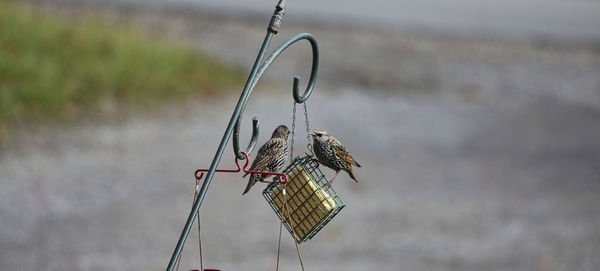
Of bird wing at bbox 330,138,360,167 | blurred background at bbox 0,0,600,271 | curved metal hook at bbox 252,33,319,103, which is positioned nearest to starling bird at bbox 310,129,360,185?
bird wing at bbox 330,138,360,167

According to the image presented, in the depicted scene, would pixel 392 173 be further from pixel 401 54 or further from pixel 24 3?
pixel 24 3

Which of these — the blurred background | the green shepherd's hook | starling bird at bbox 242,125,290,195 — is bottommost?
the green shepherd's hook

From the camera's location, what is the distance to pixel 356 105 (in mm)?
12789

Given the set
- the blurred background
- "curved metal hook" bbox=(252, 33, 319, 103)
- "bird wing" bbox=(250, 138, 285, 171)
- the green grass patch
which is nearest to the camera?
"curved metal hook" bbox=(252, 33, 319, 103)

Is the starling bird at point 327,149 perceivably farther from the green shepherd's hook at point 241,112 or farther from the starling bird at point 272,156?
the green shepherd's hook at point 241,112

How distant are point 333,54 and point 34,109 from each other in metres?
6.09

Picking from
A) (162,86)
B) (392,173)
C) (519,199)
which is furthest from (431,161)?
(162,86)

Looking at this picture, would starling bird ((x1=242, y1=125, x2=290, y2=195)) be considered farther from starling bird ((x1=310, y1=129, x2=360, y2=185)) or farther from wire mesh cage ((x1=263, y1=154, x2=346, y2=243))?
starling bird ((x1=310, y1=129, x2=360, y2=185))

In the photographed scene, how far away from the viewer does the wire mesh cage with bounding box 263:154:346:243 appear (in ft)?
12.8

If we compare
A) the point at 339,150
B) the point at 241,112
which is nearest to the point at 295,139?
the point at 339,150

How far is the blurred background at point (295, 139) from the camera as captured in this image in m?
8.03

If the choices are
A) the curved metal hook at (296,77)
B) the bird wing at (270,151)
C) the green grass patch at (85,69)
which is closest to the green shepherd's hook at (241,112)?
the curved metal hook at (296,77)

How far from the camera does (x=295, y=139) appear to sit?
11.1 m

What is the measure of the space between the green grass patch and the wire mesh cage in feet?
23.2
